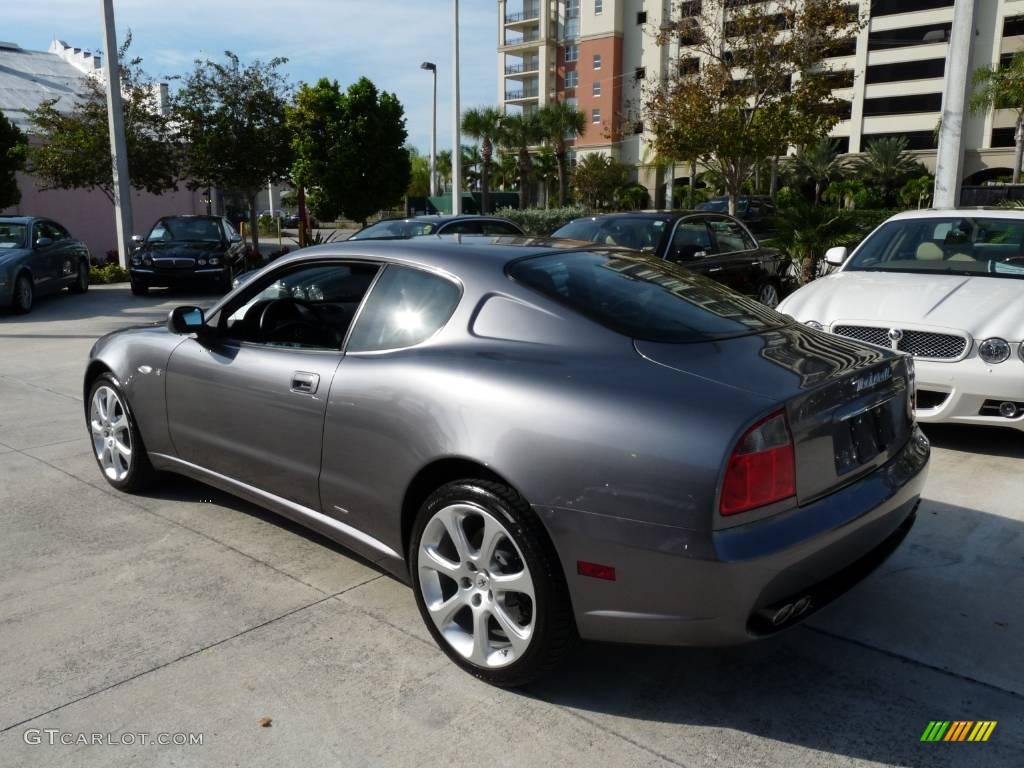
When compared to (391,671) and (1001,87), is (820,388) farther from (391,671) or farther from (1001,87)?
(1001,87)

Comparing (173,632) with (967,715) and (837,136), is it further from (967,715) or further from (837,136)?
(837,136)

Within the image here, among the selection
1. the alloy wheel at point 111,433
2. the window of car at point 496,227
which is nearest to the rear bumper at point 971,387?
the alloy wheel at point 111,433

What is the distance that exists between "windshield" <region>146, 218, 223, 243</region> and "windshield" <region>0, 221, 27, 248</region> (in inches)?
97.5

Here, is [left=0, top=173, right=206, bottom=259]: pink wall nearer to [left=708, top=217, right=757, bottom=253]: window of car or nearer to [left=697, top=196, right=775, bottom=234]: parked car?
[left=697, top=196, right=775, bottom=234]: parked car

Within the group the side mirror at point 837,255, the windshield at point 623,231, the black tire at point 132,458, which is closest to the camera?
the black tire at point 132,458

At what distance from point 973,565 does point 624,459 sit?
231cm

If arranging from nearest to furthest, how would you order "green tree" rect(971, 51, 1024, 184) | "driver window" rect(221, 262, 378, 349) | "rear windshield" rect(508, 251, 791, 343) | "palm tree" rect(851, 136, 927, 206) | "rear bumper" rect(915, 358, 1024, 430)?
"rear windshield" rect(508, 251, 791, 343) → "driver window" rect(221, 262, 378, 349) → "rear bumper" rect(915, 358, 1024, 430) → "green tree" rect(971, 51, 1024, 184) → "palm tree" rect(851, 136, 927, 206)

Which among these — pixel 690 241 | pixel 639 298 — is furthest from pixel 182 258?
pixel 639 298

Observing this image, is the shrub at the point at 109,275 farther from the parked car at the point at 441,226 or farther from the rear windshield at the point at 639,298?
the rear windshield at the point at 639,298

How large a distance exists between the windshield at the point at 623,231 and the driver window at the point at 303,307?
5.56m

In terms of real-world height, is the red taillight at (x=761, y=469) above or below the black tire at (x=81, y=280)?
above

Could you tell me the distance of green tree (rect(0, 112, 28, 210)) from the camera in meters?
21.9

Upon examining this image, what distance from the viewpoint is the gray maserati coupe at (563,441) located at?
2584 millimetres

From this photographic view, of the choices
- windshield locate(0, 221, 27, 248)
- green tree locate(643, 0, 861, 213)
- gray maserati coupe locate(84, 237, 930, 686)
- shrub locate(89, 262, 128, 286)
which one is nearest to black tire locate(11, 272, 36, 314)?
windshield locate(0, 221, 27, 248)
